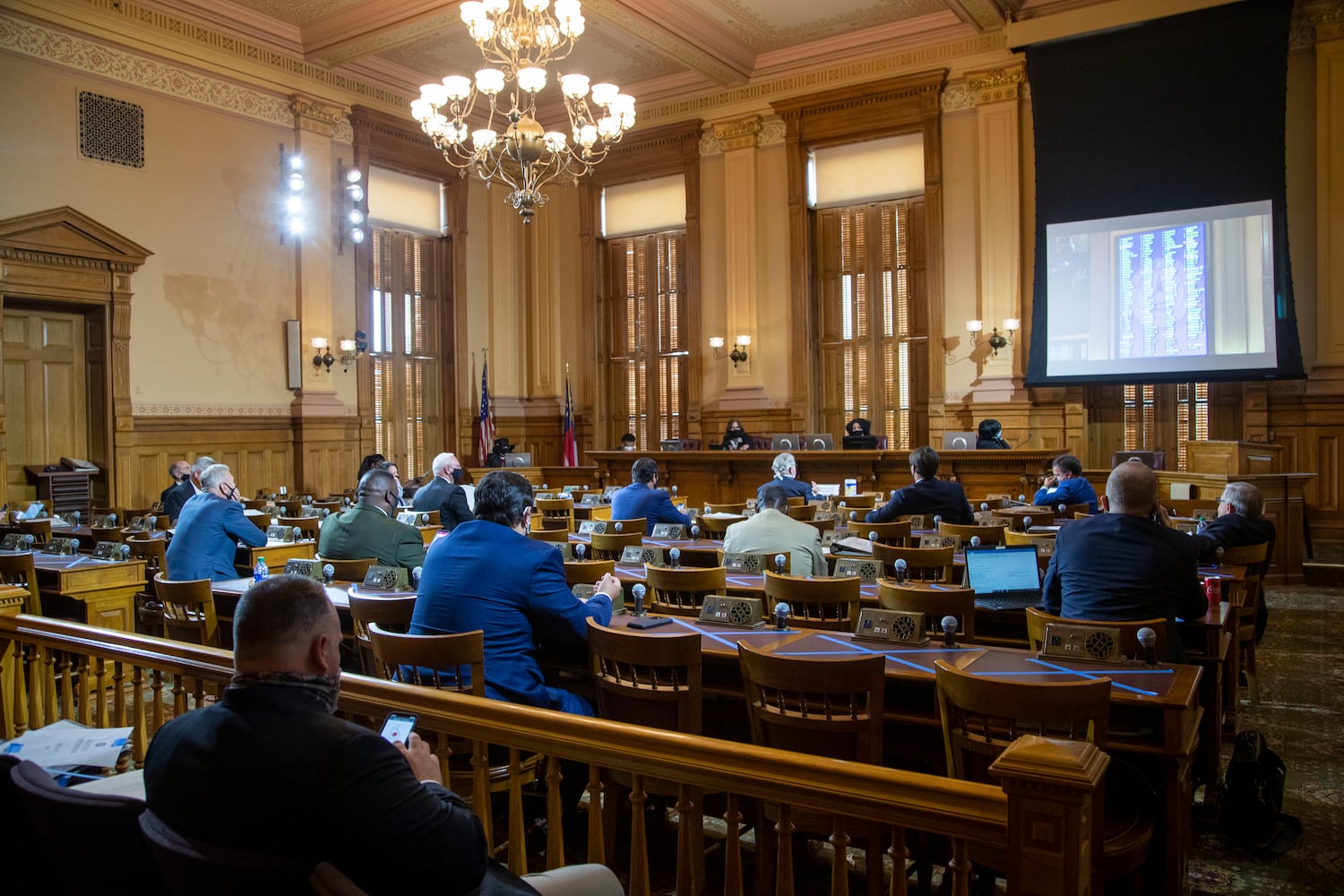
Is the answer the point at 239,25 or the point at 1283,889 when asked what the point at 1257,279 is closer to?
the point at 1283,889

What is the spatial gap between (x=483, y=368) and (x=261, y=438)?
3.67m

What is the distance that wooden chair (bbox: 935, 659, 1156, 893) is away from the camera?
7.48ft

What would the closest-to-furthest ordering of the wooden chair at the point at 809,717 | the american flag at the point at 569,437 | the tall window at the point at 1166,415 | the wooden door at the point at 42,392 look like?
the wooden chair at the point at 809,717 < the wooden door at the point at 42,392 < the tall window at the point at 1166,415 < the american flag at the point at 569,437

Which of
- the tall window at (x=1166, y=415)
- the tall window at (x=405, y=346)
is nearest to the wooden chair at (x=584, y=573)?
the tall window at (x=1166, y=415)

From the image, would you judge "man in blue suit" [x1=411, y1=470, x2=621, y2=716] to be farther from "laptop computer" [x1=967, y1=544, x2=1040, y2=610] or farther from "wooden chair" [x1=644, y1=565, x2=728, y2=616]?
"laptop computer" [x1=967, y1=544, x2=1040, y2=610]

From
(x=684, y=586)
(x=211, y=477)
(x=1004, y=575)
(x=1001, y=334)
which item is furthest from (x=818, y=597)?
(x=1001, y=334)

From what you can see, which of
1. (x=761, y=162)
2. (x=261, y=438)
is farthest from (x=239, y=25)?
(x=761, y=162)

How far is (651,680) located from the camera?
2.87m

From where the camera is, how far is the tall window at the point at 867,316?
42.6 feet

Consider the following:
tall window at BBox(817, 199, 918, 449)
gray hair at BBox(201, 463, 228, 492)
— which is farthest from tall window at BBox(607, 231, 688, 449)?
gray hair at BBox(201, 463, 228, 492)

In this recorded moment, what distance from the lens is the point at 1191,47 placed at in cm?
1077

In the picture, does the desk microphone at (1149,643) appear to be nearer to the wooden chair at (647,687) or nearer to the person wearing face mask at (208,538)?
the wooden chair at (647,687)

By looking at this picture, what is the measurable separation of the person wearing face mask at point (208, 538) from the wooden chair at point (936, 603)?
11.4ft

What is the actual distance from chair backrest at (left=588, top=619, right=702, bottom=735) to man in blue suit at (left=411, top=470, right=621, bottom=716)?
0.14 m
